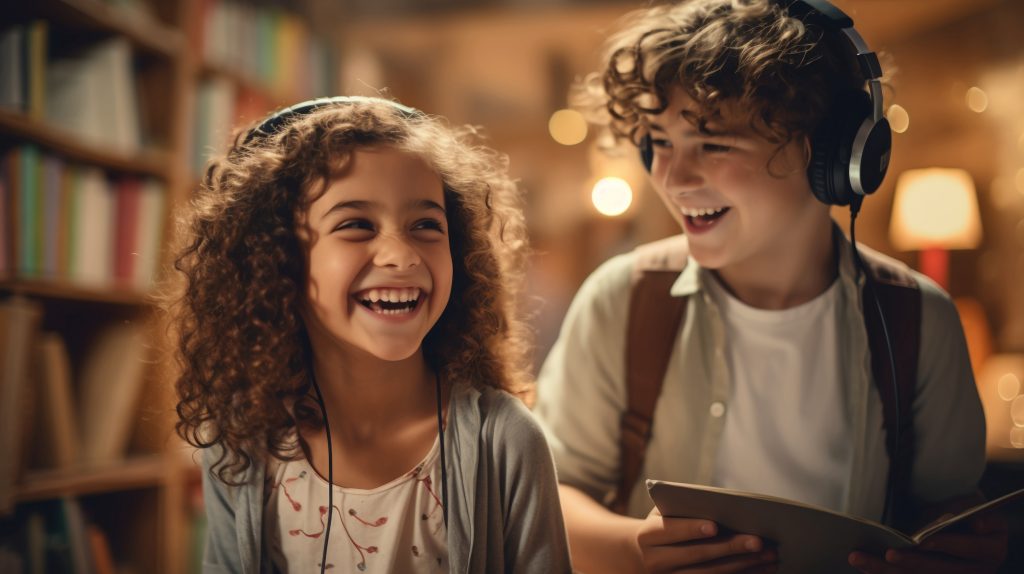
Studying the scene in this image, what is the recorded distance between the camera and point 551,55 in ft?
12.0

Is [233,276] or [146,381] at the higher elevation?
[233,276]

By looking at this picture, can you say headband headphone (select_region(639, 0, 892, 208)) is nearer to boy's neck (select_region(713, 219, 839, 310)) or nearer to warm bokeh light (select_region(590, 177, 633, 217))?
boy's neck (select_region(713, 219, 839, 310))

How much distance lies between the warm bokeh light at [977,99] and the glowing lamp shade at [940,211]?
69cm

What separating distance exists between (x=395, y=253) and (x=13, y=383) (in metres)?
1.13

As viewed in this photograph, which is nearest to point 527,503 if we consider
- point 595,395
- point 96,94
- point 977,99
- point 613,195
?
point 595,395

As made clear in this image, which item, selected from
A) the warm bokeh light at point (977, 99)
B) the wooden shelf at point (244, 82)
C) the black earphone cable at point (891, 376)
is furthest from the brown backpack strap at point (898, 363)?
the warm bokeh light at point (977, 99)

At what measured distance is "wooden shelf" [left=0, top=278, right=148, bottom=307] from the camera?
1520mm

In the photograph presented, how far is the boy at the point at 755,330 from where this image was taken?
926mm

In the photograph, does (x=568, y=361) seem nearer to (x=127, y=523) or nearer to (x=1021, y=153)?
(x=127, y=523)

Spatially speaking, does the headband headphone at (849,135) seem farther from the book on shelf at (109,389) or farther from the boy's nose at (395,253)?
the book on shelf at (109,389)

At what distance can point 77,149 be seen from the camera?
1.70m

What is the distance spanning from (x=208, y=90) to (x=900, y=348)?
2.00 metres

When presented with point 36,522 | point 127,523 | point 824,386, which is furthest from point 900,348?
point 127,523

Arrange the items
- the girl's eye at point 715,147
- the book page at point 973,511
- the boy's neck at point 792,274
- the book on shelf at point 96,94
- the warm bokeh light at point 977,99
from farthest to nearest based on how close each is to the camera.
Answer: the warm bokeh light at point 977,99
the book on shelf at point 96,94
the boy's neck at point 792,274
the girl's eye at point 715,147
the book page at point 973,511
